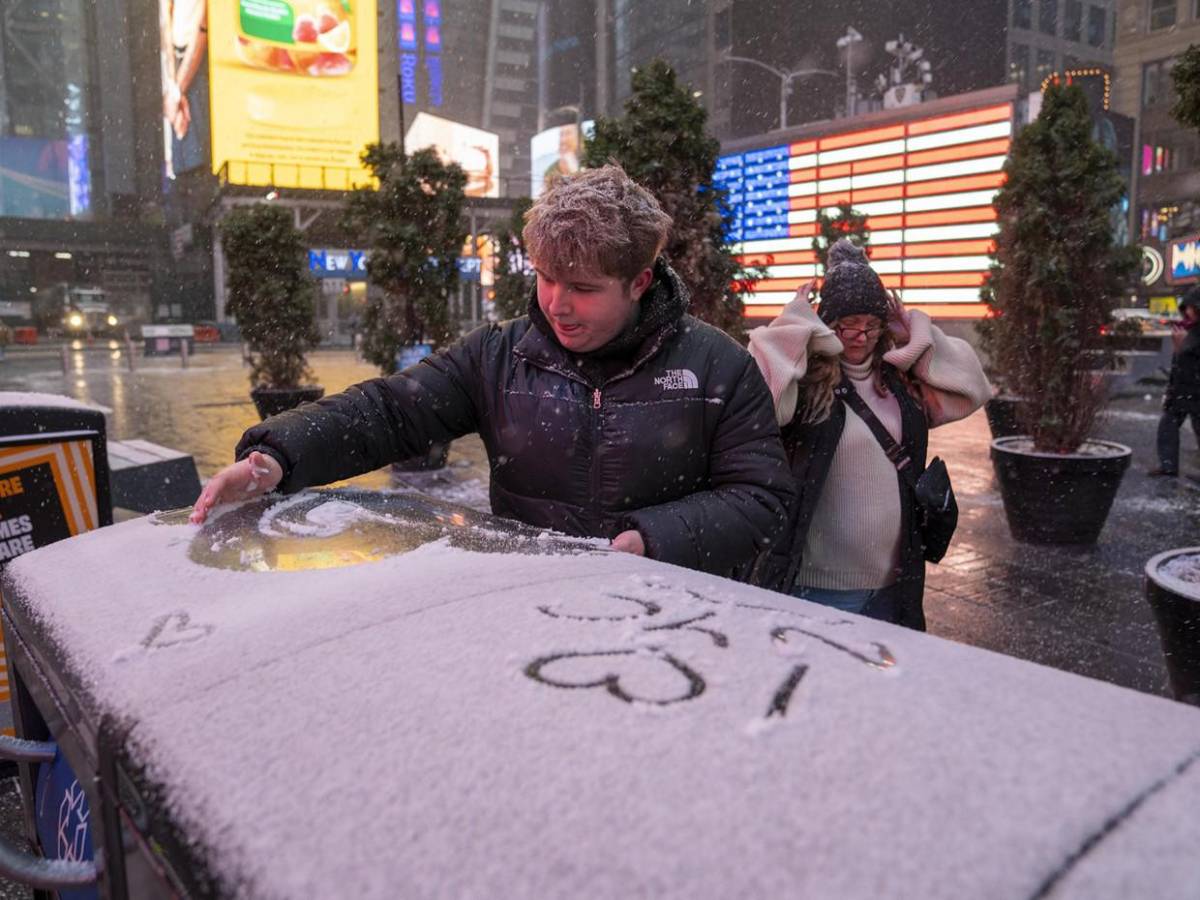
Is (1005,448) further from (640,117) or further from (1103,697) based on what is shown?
(1103,697)

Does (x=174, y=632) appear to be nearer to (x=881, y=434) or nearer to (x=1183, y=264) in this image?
(x=881, y=434)

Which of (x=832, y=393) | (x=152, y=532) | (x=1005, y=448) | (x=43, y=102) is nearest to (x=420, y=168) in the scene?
(x=1005, y=448)

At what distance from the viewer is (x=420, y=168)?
1060 centimetres

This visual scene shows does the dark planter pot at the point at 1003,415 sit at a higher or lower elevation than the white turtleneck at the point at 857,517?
lower

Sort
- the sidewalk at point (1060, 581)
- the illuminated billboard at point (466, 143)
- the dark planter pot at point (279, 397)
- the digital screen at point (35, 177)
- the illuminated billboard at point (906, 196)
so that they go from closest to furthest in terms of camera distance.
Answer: the sidewalk at point (1060, 581)
the dark planter pot at point (279, 397)
the illuminated billboard at point (906, 196)
the illuminated billboard at point (466, 143)
the digital screen at point (35, 177)

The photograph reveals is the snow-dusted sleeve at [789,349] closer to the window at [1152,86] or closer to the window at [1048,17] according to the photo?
the window at [1152,86]

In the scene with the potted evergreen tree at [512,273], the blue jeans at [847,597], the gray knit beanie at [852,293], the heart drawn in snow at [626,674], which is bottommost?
the blue jeans at [847,597]

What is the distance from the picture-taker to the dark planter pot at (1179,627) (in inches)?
130

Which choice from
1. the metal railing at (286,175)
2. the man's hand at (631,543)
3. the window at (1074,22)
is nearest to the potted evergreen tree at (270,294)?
the man's hand at (631,543)

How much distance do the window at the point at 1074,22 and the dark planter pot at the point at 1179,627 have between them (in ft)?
258

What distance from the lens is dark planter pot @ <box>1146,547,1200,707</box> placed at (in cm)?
330

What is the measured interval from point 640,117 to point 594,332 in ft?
15.0

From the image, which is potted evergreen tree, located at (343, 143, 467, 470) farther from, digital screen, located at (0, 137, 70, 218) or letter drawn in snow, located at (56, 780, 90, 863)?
digital screen, located at (0, 137, 70, 218)

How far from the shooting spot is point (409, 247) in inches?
408
